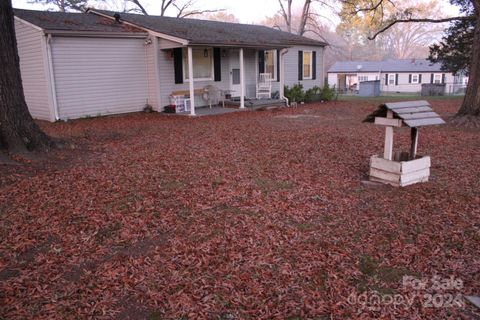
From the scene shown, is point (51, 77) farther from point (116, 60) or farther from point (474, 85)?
point (474, 85)

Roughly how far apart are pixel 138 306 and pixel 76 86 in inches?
452

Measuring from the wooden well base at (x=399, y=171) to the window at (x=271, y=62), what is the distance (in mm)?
13946

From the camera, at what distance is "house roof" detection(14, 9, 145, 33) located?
40.6ft

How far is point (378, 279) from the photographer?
129 inches

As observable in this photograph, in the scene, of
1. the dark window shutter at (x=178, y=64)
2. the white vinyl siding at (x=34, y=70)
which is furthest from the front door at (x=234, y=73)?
the white vinyl siding at (x=34, y=70)

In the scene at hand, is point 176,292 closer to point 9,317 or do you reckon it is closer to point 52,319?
point 52,319

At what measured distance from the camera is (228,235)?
13.4 ft

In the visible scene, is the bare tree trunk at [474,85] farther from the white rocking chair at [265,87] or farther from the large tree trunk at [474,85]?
the white rocking chair at [265,87]

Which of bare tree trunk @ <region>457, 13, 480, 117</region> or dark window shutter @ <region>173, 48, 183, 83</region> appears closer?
bare tree trunk @ <region>457, 13, 480, 117</region>

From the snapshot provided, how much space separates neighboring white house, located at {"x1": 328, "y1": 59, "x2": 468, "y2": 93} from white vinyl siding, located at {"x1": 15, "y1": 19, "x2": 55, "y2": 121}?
33601 mm

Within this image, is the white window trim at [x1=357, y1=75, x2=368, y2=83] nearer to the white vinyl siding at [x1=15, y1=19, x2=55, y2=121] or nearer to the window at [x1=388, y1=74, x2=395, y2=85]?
the window at [x1=388, y1=74, x2=395, y2=85]

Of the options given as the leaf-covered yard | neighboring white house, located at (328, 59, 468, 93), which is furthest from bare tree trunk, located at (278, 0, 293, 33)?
the leaf-covered yard

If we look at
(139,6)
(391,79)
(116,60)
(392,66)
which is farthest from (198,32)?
(392,66)

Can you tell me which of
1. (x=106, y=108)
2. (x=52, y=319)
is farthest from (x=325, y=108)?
(x=52, y=319)
